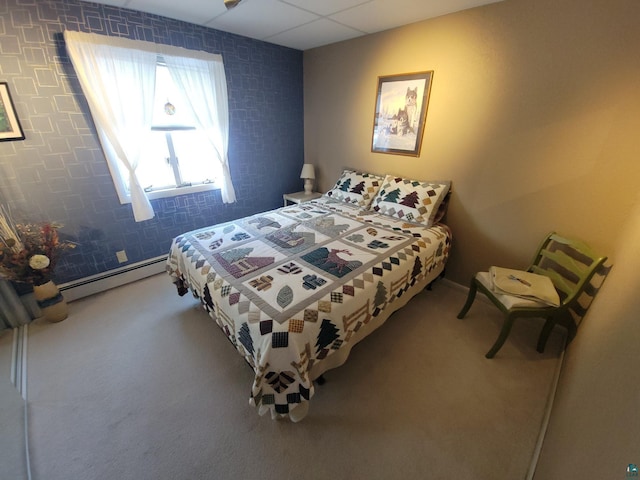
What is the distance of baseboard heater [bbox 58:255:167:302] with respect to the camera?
7.55 ft

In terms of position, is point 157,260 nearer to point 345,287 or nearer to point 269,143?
point 269,143

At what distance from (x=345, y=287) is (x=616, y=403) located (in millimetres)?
1065

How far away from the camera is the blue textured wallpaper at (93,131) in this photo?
184 cm

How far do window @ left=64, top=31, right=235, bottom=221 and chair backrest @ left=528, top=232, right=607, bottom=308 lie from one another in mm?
2975

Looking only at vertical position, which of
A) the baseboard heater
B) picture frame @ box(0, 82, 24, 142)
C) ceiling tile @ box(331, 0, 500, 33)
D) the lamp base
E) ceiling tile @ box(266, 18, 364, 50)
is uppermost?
ceiling tile @ box(266, 18, 364, 50)

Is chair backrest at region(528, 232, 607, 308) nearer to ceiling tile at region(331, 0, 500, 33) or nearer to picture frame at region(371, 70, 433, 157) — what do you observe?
picture frame at region(371, 70, 433, 157)

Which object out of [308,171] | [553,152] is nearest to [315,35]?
[308,171]

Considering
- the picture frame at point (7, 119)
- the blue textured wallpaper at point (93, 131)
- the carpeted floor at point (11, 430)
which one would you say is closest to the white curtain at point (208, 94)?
the blue textured wallpaper at point (93, 131)

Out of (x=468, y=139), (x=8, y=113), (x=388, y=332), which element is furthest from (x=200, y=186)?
(x=468, y=139)

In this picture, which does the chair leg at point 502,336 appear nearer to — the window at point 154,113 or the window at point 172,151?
the window at point 154,113

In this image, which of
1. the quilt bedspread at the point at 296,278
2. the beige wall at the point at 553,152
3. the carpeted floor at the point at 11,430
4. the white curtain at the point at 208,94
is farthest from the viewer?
the white curtain at the point at 208,94

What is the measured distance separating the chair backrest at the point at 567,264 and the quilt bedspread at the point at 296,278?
2.18 ft

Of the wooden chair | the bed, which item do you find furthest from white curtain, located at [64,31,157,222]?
the wooden chair

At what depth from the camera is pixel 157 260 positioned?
274cm
